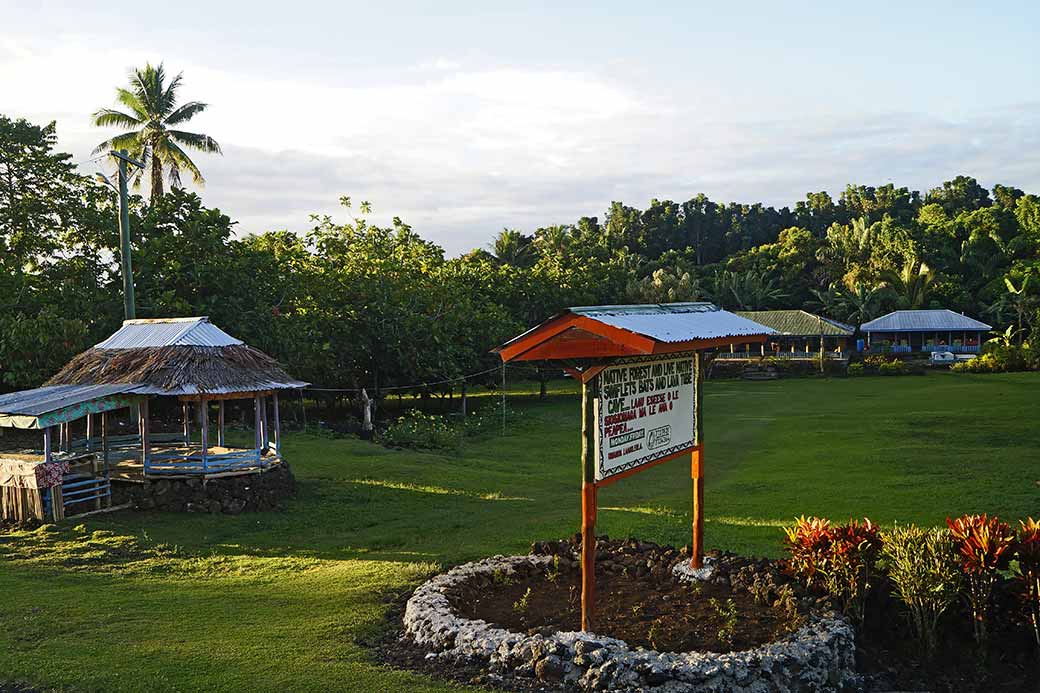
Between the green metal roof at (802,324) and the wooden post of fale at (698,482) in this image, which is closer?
the wooden post of fale at (698,482)

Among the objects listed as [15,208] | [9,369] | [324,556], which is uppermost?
[15,208]

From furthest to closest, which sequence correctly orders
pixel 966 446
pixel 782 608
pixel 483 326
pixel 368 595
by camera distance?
pixel 483 326
pixel 966 446
pixel 368 595
pixel 782 608

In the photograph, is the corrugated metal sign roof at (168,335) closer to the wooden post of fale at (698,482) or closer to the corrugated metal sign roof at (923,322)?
the wooden post of fale at (698,482)

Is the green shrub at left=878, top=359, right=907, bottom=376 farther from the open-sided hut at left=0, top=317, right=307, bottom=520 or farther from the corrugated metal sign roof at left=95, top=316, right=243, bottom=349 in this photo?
the corrugated metal sign roof at left=95, top=316, right=243, bottom=349

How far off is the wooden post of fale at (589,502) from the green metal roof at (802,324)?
43.5 m

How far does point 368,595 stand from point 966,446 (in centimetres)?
1725

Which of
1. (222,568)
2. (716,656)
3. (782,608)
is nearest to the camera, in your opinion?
A: (716,656)

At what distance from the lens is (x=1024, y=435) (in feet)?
75.7

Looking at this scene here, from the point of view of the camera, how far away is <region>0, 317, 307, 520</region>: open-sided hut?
48.5 ft

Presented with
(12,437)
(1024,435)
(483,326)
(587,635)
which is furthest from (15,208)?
(1024,435)

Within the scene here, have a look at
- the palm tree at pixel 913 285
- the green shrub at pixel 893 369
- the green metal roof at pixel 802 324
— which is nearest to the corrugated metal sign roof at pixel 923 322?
the green metal roof at pixel 802 324

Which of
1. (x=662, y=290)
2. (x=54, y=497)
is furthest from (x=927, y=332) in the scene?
(x=54, y=497)

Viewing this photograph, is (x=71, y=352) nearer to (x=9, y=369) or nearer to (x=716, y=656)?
(x=9, y=369)

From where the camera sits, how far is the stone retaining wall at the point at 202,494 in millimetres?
15844
